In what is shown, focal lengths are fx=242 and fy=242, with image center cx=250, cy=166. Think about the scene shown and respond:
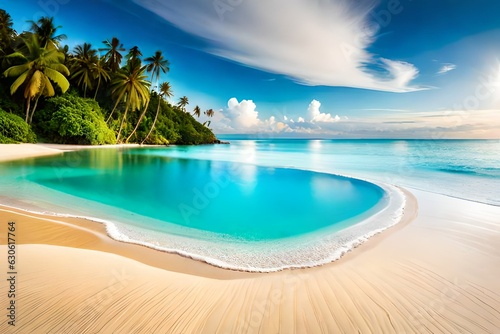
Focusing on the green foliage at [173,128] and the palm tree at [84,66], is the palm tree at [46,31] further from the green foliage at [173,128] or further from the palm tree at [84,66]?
the green foliage at [173,128]

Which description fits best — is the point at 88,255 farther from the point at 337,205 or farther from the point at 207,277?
the point at 337,205

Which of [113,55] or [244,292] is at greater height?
[113,55]

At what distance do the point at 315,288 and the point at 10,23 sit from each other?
2079 inches

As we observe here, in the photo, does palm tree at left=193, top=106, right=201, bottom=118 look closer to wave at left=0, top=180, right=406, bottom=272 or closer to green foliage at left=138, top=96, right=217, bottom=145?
green foliage at left=138, top=96, right=217, bottom=145

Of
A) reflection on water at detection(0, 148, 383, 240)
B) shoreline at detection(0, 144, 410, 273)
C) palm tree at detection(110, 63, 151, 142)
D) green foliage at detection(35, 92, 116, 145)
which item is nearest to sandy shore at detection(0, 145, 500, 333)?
shoreline at detection(0, 144, 410, 273)

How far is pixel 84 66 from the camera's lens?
34656 mm

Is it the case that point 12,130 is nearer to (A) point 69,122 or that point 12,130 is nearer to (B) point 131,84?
(A) point 69,122

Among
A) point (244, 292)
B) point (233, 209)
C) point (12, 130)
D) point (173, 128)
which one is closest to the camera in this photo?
point (244, 292)

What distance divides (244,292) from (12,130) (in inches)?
1255

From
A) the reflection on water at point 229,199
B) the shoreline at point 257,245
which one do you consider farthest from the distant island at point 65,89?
the shoreline at point 257,245

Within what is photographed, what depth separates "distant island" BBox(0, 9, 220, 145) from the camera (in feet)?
85.4

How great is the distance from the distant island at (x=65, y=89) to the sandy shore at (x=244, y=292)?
28.6 metres

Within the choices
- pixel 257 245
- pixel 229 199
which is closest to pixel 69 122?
pixel 229 199

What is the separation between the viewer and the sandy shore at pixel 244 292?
2.41 metres
